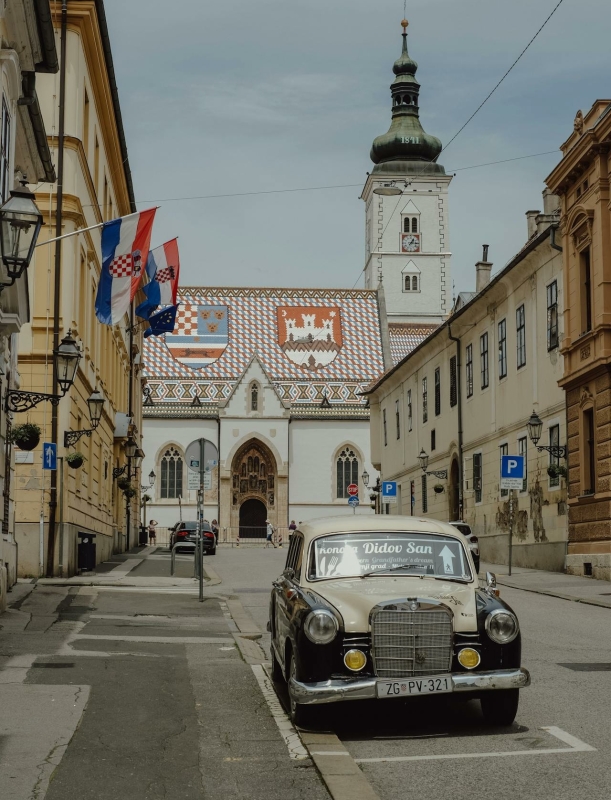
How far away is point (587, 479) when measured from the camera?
2703 centimetres

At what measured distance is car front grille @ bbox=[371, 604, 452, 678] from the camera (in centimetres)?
851

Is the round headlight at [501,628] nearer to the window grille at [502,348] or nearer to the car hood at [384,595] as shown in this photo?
the car hood at [384,595]

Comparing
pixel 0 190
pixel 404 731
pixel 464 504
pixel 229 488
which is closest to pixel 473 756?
pixel 404 731

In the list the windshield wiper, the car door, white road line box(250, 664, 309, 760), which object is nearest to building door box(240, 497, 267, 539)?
white road line box(250, 664, 309, 760)

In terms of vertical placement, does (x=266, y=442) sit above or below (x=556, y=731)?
above

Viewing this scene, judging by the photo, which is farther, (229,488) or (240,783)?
(229,488)

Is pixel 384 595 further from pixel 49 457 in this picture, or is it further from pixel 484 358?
pixel 484 358

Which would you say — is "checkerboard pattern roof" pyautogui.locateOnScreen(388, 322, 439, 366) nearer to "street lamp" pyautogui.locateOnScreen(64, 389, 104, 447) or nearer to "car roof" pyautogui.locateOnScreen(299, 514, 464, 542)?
"street lamp" pyautogui.locateOnScreen(64, 389, 104, 447)

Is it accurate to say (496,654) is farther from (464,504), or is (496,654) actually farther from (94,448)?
(464,504)

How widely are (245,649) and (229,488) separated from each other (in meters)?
64.7

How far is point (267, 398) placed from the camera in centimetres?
7925

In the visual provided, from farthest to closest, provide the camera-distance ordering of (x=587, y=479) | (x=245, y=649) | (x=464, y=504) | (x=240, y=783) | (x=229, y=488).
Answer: (x=229, y=488) < (x=464, y=504) < (x=587, y=479) < (x=245, y=649) < (x=240, y=783)

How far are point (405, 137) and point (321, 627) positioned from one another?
95.5 m

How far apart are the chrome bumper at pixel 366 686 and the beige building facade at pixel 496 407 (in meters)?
20.0
